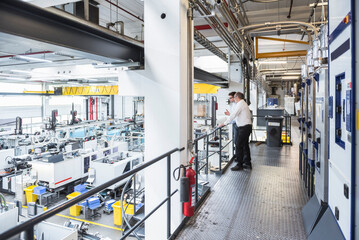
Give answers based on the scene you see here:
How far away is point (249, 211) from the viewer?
10.9 ft

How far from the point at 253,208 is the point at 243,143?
6.05ft

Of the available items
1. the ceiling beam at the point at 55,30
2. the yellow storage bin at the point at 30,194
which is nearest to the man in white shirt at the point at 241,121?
the ceiling beam at the point at 55,30

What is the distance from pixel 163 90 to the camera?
2945 millimetres

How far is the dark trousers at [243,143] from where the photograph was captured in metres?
4.96

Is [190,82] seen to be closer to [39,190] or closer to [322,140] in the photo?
[322,140]

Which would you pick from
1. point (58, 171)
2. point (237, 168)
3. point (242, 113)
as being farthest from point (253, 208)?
point (58, 171)

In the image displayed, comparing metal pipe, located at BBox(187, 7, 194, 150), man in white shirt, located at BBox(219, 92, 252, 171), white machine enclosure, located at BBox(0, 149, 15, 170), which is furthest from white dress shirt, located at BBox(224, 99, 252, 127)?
white machine enclosure, located at BBox(0, 149, 15, 170)

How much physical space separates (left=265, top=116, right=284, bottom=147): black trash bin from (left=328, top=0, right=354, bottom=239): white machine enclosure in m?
5.75

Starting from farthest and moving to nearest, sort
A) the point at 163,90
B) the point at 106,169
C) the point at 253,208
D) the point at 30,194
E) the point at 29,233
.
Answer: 1. the point at 30,194
2. the point at 106,169
3. the point at 253,208
4. the point at 163,90
5. the point at 29,233

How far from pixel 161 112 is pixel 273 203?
7.18 feet

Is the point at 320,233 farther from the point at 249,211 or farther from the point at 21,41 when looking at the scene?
the point at 21,41

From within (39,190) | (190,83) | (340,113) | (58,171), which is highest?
(190,83)

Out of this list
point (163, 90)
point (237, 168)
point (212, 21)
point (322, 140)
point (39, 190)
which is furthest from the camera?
point (39, 190)

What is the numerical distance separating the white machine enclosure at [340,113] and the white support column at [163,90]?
60.7 inches
